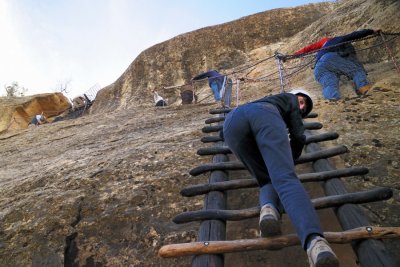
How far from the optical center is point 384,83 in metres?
5.37

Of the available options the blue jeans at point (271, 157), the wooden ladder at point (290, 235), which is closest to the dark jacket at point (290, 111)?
the blue jeans at point (271, 157)

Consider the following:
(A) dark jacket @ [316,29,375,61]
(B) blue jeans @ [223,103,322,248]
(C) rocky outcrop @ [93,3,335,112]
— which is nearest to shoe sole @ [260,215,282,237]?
(B) blue jeans @ [223,103,322,248]

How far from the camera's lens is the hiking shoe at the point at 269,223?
236 cm

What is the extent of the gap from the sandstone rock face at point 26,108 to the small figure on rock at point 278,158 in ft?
49.2

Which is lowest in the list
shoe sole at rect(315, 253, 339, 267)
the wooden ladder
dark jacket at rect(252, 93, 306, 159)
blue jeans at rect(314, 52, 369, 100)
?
the wooden ladder

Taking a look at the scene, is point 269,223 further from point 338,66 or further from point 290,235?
point 338,66

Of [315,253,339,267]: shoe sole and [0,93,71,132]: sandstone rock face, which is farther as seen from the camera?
[0,93,71,132]: sandstone rock face

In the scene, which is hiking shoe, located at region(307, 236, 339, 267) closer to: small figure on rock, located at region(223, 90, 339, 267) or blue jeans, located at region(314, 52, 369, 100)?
small figure on rock, located at region(223, 90, 339, 267)

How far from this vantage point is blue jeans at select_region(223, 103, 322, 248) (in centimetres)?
219

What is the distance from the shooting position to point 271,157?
2.52m

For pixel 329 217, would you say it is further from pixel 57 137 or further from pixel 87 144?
pixel 57 137

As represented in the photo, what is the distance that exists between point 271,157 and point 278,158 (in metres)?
0.05

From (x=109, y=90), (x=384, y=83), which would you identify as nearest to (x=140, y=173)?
(x=384, y=83)

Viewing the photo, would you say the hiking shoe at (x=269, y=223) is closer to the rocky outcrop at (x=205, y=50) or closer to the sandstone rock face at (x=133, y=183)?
the sandstone rock face at (x=133, y=183)
